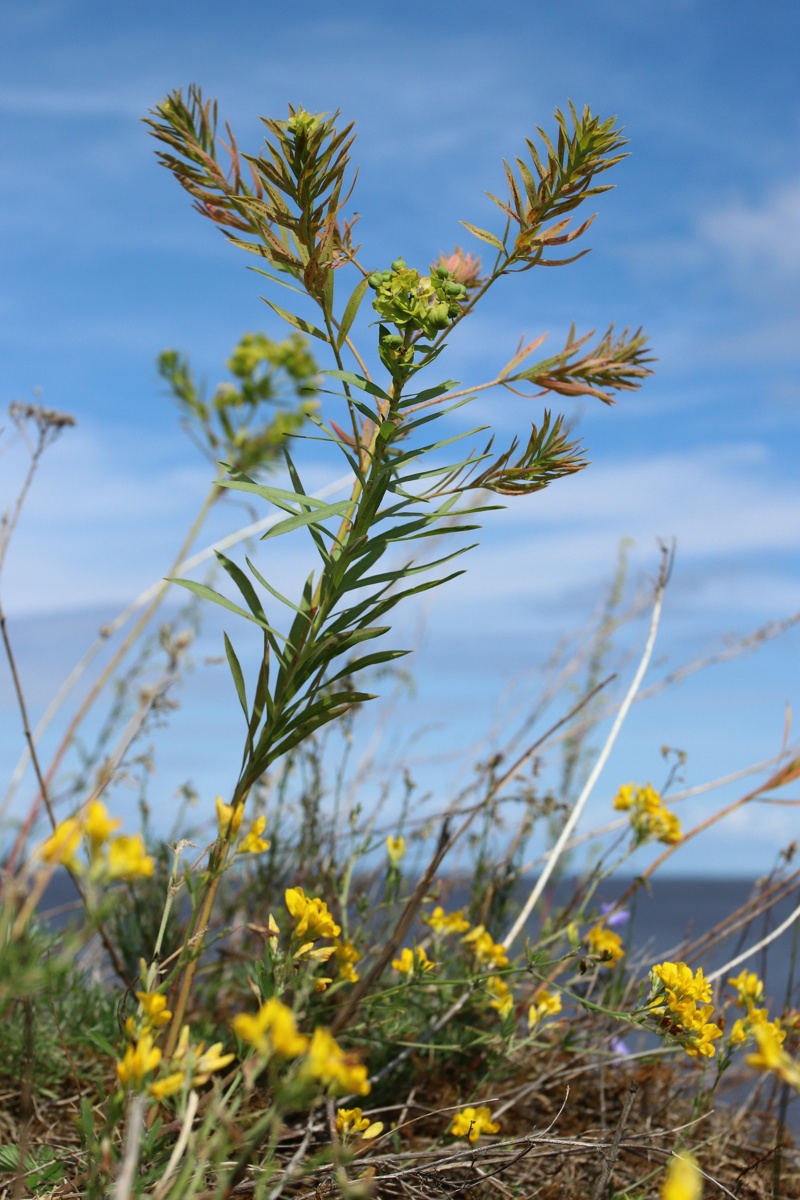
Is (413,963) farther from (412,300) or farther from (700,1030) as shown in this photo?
(412,300)

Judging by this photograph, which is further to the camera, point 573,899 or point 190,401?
point 190,401

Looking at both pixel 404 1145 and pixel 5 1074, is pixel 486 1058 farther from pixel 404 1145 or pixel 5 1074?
pixel 5 1074

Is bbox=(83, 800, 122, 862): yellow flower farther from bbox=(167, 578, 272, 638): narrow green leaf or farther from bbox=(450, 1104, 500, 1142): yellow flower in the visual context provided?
bbox=(450, 1104, 500, 1142): yellow flower

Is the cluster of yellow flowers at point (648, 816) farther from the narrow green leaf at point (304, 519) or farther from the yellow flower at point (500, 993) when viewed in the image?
the narrow green leaf at point (304, 519)

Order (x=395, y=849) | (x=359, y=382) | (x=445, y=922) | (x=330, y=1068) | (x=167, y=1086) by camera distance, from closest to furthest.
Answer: (x=330, y=1068) → (x=167, y=1086) → (x=359, y=382) → (x=395, y=849) → (x=445, y=922)

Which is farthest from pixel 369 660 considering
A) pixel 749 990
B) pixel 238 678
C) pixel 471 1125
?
pixel 749 990

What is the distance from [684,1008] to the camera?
3.83 feet

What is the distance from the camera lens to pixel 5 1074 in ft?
5.63

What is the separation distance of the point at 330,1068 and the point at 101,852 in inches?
9.3

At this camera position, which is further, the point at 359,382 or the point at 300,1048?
the point at 359,382

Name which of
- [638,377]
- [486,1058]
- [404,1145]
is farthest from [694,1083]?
[638,377]

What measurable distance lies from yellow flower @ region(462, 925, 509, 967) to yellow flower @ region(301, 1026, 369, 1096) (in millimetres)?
1051

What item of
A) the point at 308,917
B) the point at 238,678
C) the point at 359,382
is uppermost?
the point at 359,382

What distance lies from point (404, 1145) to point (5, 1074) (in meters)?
0.73
